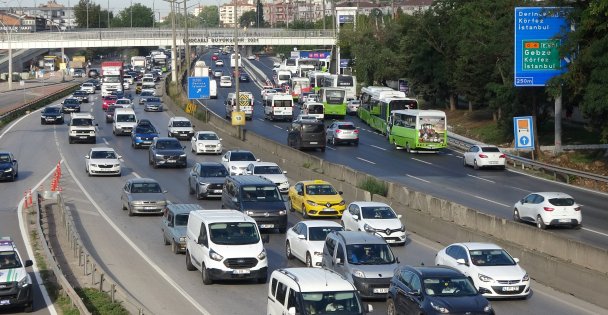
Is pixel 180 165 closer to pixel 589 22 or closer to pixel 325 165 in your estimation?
pixel 325 165

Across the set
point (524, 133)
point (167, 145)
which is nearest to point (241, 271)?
point (167, 145)

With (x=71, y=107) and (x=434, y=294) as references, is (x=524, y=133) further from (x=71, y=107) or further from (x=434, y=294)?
(x=71, y=107)

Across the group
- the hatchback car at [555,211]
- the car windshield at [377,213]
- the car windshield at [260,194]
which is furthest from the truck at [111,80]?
the car windshield at [377,213]

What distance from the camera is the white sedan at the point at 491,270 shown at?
2467 cm

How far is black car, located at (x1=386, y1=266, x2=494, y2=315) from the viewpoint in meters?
20.5

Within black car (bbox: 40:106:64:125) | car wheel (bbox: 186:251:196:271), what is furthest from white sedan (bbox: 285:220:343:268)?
black car (bbox: 40:106:64:125)

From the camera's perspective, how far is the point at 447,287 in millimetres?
21250

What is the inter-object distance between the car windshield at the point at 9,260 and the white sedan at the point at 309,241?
7.99 metres

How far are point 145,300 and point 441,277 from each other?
290 inches

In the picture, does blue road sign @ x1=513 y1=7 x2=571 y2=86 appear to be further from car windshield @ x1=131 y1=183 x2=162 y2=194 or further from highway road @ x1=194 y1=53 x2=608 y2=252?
car windshield @ x1=131 y1=183 x2=162 y2=194

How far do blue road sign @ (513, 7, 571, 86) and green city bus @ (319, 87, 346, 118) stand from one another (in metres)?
34.8

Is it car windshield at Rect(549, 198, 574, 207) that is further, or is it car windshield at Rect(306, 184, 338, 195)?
car windshield at Rect(306, 184, 338, 195)

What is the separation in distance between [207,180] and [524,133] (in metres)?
22.6

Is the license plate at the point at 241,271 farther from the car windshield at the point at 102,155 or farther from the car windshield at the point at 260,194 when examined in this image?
the car windshield at the point at 102,155
